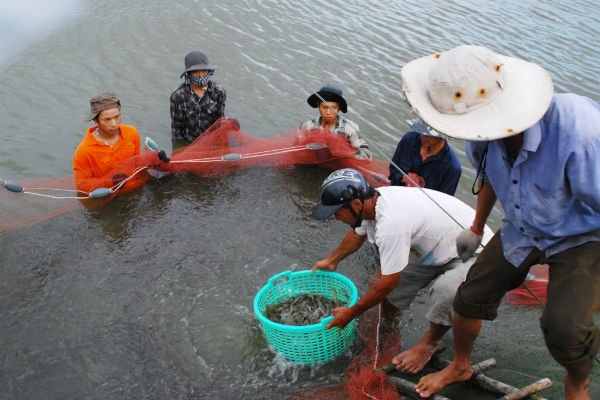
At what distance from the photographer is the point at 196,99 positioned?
654 cm

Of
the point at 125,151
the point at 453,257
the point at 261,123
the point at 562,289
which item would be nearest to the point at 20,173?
the point at 125,151

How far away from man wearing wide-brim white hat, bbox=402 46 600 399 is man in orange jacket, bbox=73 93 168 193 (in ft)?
12.4

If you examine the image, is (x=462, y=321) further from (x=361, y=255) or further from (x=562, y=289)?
(x=361, y=255)

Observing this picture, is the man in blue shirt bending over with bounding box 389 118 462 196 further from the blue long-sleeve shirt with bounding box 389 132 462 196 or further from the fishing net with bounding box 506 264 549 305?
the fishing net with bounding box 506 264 549 305

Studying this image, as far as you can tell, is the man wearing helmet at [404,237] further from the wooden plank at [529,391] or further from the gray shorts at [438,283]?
the wooden plank at [529,391]

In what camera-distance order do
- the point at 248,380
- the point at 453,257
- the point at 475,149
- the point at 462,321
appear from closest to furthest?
the point at 475,149 → the point at 462,321 → the point at 453,257 → the point at 248,380

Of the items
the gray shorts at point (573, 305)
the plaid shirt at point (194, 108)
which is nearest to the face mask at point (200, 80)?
the plaid shirt at point (194, 108)

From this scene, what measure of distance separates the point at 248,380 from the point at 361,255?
177 centimetres

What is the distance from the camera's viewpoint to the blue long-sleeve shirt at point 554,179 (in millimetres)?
2232

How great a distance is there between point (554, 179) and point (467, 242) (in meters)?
0.89

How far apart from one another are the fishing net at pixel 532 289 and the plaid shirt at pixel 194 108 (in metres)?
4.20

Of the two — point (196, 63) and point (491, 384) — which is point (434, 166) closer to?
point (491, 384)

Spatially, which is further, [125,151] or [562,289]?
[125,151]

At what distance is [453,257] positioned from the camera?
3467mm
